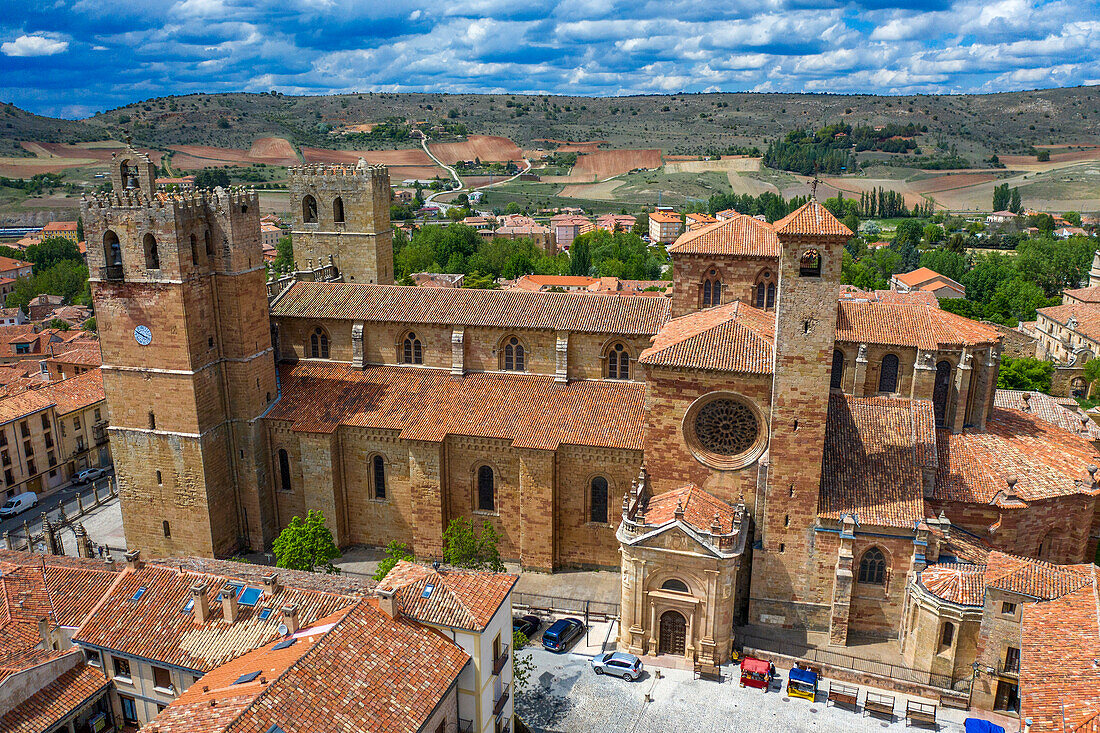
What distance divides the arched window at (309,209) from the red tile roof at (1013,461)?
39.2 metres

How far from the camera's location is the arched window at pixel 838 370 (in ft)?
137

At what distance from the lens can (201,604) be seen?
2638 cm

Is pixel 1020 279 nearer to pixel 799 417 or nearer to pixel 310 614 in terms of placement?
pixel 799 417

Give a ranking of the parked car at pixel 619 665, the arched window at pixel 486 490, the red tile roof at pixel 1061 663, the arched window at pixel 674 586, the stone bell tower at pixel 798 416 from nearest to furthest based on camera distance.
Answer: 1. the red tile roof at pixel 1061 663
2. the stone bell tower at pixel 798 416
3. the parked car at pixel 619 665
4. the arched window at pixel 674 586
5. the arched window at pixel 486 490

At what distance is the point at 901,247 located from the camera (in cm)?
13188

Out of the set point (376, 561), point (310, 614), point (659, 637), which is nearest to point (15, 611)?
point (310, 614)

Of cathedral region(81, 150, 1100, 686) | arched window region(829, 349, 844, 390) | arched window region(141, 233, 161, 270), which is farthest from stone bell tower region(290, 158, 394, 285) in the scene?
arched window region(829, 349, 844, 390)

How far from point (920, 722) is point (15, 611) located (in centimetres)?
3241

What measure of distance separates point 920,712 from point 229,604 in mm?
24836

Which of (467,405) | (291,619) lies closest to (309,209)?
(467,405)

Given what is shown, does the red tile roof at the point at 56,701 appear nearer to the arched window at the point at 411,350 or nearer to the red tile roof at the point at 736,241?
the arched window at the point at 411,350

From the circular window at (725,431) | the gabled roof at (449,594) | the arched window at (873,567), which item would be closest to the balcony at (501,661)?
the gabled roof at (449,594)

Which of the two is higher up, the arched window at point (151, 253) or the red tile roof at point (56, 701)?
the arched window at point (151, 253)

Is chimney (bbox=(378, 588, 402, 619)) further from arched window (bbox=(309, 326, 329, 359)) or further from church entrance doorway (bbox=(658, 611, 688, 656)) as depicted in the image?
arched window (bbox=(309, 326, 329, 359))
